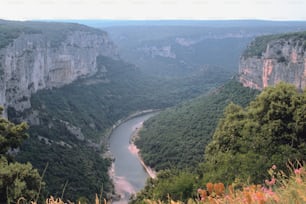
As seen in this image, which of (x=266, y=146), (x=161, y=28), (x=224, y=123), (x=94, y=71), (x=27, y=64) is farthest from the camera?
(x=161, y=28)

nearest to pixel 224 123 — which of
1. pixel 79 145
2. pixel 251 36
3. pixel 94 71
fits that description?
pixel 79 145

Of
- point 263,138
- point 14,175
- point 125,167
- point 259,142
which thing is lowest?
point 125,167

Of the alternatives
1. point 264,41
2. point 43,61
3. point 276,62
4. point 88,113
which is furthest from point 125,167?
point 264,41

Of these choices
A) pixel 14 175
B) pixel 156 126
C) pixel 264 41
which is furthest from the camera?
pixel 156 126

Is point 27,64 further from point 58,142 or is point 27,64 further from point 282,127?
point 282,127

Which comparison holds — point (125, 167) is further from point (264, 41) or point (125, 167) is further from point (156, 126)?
point (264, 41)

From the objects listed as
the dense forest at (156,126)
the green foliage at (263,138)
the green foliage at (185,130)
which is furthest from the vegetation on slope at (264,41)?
the green foliage at (263,138)
